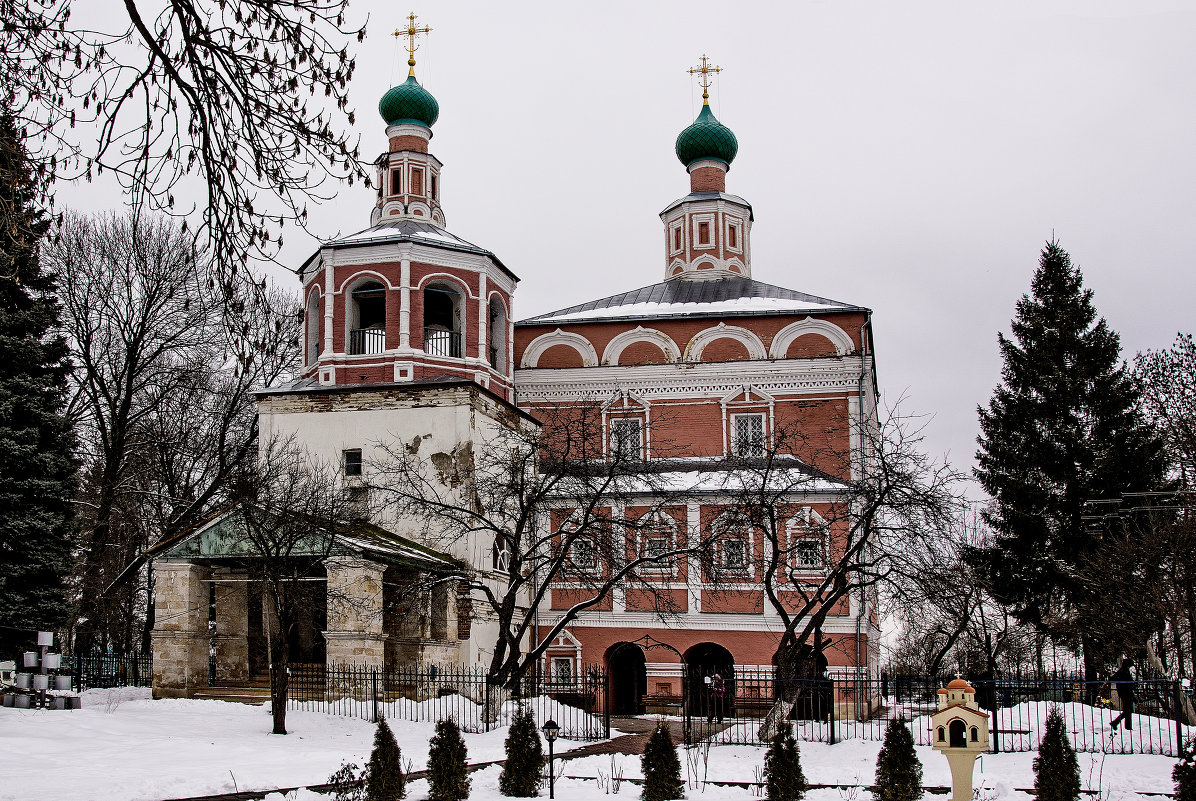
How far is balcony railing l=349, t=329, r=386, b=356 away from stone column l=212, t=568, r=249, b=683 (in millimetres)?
5232

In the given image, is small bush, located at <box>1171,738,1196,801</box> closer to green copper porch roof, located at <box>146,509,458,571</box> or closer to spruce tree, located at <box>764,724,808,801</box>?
spruce tree, located at <box>764,724,808,801</box>

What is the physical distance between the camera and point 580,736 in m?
16.3

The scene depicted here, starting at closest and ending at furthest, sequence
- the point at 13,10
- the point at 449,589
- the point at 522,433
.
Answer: the point at 13,10
the point at 449,589
the point at 522,433

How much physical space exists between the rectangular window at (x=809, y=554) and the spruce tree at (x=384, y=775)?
331 inches

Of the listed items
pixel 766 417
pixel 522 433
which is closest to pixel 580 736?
pixel 522 433

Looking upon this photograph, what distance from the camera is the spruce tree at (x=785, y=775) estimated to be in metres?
10.4

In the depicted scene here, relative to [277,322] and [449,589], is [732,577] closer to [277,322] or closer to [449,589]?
[449,589]

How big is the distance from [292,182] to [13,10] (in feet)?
5.43

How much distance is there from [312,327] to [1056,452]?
53.5ft

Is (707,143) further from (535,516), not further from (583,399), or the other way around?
(535,516)

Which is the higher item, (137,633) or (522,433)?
(522,433)

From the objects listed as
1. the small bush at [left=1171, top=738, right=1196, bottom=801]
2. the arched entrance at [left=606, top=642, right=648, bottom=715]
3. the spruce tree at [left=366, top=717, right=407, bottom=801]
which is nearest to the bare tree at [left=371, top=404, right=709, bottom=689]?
the arched entrance at [left=606, top=642, right=648, bottom=715]

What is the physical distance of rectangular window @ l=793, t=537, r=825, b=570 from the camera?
1802cm

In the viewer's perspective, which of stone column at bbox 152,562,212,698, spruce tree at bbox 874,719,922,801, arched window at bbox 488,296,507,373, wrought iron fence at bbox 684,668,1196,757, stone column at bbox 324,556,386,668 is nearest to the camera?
spruce tree at bbox 874,719,922,801
